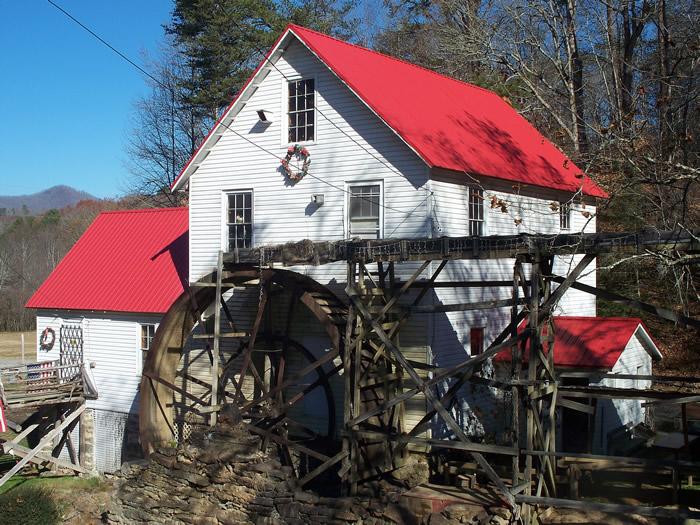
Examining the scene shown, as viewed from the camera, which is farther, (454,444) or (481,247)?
(481,247)

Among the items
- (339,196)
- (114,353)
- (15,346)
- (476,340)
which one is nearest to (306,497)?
(476,340)

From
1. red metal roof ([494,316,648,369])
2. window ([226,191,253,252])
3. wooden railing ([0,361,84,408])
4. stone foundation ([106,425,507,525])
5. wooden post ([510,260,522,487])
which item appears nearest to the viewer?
wooden post ([510,260,522,487])

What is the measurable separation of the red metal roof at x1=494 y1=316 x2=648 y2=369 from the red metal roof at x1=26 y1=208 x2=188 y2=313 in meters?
9.75

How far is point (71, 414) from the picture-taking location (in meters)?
22.3

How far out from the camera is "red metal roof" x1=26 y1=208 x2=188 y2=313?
22.1 metres

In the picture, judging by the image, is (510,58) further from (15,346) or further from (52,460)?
(15,346)

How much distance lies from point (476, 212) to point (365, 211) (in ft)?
8.37

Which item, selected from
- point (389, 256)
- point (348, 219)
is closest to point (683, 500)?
point (389, 256)

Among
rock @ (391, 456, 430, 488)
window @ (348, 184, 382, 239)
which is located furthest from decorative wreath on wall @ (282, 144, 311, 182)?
rock @ (391, 456, 430, 488)

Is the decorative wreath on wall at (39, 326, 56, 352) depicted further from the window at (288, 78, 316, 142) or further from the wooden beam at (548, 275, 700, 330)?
the wooden beam at (548, 275, 700, 330)

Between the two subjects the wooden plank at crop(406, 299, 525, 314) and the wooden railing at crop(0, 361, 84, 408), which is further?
the wooden railing at crop(0, 361, 84, 408)

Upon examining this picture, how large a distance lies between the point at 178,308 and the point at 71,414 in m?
6.46

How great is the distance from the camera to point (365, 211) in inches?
660

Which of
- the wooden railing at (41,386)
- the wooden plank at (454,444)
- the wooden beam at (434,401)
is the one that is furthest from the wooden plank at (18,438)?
the wooden beam at (434,401)
